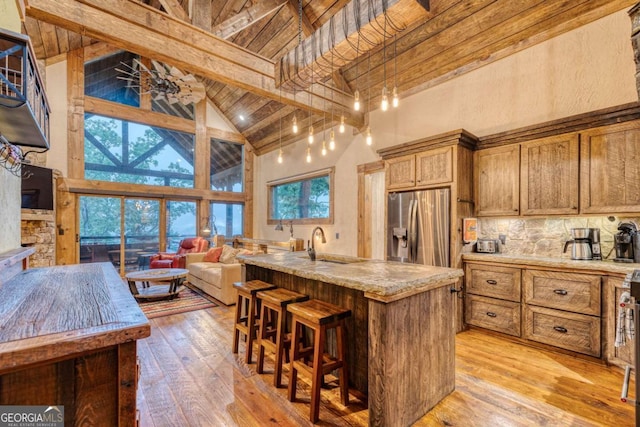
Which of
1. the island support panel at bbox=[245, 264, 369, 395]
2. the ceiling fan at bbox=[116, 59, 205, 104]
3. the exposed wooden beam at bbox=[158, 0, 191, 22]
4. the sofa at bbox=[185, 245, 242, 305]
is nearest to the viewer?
the island support panel at bbox=[245, 264, 369, 395]

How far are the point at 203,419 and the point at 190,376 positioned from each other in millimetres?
595

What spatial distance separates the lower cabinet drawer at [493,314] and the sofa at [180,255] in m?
5.61

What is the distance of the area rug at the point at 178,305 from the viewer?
402cm

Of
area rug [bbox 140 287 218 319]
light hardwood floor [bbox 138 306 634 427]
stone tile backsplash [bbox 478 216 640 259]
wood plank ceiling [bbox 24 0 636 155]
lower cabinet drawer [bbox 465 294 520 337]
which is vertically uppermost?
wood plank ceiling [bbox 24 0 636 155]

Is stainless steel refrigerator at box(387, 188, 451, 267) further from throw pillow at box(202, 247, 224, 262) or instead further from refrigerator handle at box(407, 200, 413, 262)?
throw pillow at box(202, 247, 224, 262)

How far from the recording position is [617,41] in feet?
9.35

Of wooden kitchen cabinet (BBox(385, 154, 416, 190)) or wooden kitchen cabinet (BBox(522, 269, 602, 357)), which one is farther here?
wooden kitchen cabinet (BBox(385, 154, 416, 190))

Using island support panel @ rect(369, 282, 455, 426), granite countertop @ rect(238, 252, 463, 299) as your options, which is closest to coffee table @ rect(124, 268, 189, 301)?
granite countertop @ rect(238, 252, 463, 299)

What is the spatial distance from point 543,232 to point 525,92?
1683 millimetres

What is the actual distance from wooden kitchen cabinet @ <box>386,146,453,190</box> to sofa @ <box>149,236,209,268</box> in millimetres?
4836

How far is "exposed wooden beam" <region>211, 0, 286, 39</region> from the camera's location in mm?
4008

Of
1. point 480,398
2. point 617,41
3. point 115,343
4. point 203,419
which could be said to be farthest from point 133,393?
point 617,41

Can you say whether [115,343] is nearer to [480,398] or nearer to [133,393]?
[133,393]

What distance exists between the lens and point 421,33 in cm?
381
